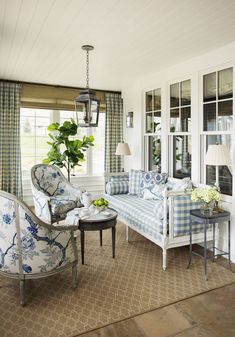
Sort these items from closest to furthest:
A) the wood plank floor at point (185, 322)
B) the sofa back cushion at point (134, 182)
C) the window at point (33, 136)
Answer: the wood plank floor at point (185, 322)
the sofa back cushion at point (134, 182)
the window at point (33, 136)

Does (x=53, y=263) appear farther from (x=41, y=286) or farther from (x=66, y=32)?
(x=66, y=32)

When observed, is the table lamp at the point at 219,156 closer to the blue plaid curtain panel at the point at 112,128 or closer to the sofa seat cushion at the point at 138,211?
the sofa seat cushion at the point at 138,211

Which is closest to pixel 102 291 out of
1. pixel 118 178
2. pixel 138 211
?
pixel 138 211

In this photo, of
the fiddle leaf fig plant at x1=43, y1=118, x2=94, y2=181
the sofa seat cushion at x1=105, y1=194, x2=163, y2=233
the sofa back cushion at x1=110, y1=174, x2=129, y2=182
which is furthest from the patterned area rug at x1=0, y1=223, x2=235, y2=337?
the fiddle leaf fig plant at x1=43, y1=118, x2=94, y2=181

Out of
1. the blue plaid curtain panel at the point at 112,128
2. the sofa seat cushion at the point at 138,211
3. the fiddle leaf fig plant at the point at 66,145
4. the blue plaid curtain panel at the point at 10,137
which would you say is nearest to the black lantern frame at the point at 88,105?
the sofa seat cushion at the point at 138,211

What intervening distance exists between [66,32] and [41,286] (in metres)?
2.76

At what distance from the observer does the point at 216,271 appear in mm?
3277

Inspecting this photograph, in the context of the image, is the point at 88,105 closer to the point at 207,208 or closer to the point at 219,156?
the point at 219,156

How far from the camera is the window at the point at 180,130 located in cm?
Answer: 441

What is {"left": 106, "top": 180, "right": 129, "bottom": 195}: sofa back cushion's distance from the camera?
500cm

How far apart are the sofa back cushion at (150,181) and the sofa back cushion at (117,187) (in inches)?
14.0

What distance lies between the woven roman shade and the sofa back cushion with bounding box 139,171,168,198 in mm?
2637

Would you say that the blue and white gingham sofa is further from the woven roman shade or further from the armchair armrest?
the woven roman shade

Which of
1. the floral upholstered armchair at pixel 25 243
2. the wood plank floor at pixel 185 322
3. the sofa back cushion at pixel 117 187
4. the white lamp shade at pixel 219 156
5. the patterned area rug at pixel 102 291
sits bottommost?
the wood plank floor at pixel 185 322
